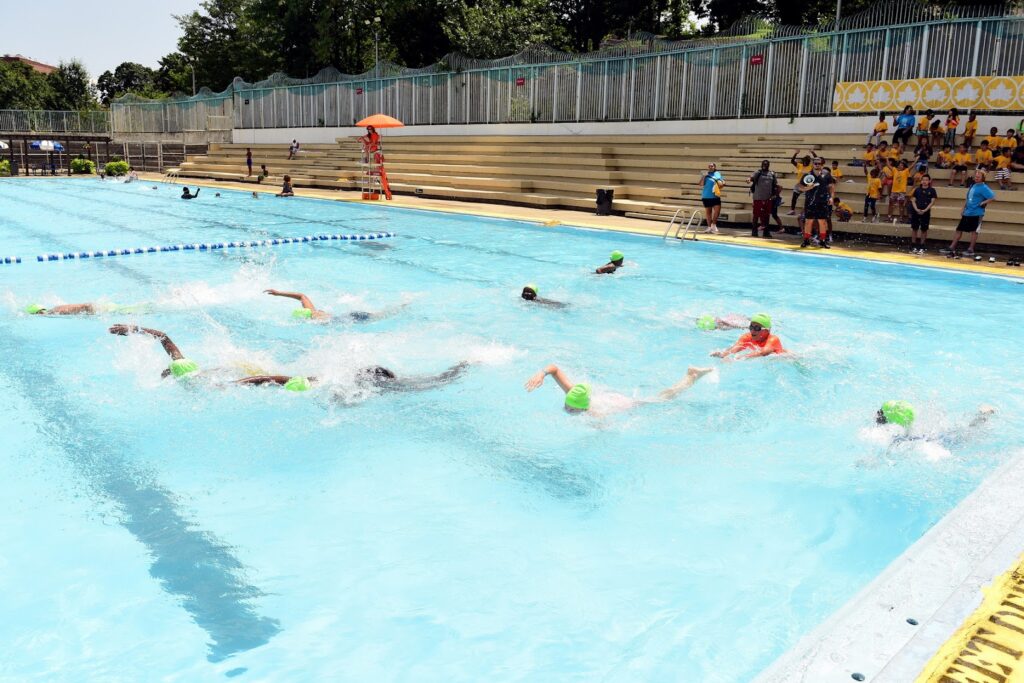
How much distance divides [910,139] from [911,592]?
1542 centimetres

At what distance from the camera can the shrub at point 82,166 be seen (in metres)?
37.8

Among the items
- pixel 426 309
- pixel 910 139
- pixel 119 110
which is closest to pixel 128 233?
pixel 426 309

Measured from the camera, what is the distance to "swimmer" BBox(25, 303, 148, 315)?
9719mm

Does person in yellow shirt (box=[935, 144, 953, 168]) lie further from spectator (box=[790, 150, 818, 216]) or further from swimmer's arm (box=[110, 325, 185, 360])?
swimmer's arm (box=[110, 325, 185, 360])

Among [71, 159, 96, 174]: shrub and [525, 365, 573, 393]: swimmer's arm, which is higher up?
[71, 159, 96, 174]: shrub

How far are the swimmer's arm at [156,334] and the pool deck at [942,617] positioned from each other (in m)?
6.05

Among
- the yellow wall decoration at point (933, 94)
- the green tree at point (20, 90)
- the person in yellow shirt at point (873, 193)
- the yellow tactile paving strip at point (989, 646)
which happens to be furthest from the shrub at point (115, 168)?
the yellow tactile paving strip at point (989, 646)

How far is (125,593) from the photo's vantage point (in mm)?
4055

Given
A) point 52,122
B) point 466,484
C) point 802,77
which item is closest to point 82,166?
point 52,122

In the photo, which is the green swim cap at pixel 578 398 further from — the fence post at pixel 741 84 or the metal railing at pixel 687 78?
the fence post at pixel 741 84

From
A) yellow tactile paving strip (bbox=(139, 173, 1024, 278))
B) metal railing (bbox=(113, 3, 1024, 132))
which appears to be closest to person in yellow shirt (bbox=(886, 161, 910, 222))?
yellow tactile paving strip (bbox=(139, 173, 1024, 278))

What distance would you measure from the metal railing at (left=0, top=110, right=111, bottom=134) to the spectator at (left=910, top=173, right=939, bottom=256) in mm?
42357

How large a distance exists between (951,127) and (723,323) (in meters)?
9.56

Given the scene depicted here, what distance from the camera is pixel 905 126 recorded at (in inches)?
646
